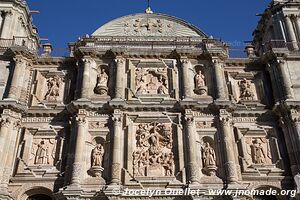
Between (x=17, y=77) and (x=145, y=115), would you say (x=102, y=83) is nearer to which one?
(x=145, y=115)

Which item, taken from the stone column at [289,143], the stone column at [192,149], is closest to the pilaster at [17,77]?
the stone column at [192,149]

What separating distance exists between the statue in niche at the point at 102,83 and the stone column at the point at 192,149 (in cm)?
383

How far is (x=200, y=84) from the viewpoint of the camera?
1889 centimetres

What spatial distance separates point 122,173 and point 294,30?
11477mm

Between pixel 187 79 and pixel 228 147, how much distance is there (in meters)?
3.86

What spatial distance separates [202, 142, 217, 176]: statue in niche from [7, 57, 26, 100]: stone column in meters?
7.98

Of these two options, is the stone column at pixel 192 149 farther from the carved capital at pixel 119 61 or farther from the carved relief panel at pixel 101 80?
the carved capital at pixel 119 61

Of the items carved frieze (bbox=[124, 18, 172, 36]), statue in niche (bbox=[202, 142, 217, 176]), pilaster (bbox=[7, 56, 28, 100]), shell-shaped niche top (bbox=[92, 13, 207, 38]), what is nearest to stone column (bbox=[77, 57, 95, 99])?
pilaster (bbox=[7, 56, 28, 100])

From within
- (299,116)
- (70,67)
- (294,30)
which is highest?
(294,30)

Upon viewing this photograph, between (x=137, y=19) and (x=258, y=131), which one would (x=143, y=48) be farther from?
(x=258, y=131)

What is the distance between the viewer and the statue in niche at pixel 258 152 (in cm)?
1688

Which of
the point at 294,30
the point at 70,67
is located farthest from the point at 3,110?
the point at 294,30

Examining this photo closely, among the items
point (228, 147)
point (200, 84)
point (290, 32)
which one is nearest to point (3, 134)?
point (200, 84)

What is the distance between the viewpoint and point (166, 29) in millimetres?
22031
